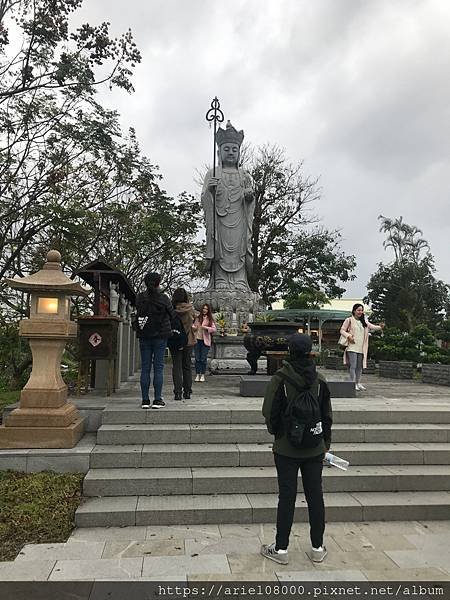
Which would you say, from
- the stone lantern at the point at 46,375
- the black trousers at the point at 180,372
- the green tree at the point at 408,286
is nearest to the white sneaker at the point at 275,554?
the stone lantern at the point at 46,375

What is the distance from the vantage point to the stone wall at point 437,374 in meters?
9.41

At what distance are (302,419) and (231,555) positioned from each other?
1.16 m

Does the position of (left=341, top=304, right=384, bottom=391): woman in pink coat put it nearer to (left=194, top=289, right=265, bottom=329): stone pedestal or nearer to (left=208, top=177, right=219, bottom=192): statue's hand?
(left=194, top=289, right=265, bottom=329): stone pedestal

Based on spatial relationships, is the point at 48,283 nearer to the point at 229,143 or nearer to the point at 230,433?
the point at 230,433

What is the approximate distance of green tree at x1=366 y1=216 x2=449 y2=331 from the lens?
34.3 m

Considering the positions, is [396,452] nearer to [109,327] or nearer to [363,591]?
[363,591]

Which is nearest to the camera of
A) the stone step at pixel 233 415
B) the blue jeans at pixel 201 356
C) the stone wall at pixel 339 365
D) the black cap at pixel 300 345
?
the black cap at pixel 300 345

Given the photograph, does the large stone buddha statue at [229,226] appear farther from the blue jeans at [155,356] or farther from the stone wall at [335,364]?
the blue jeans at [155,356]

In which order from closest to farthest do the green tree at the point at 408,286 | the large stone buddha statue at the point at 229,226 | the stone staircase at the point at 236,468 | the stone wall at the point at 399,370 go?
the stone staircase at the point at 236,468 → the stone wall at the point at 399,370 → the large stone buddha statue at the point at 229,226 → the green tree at the point at 408,286

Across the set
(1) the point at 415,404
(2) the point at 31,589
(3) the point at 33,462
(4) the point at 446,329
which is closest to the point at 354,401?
(1) the point at 415,404

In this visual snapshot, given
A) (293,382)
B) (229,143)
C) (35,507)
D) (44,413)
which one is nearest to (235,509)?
(293,382)

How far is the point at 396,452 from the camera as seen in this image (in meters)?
4.83

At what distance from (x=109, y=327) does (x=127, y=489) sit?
2.53 meters

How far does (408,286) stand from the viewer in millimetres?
34750
